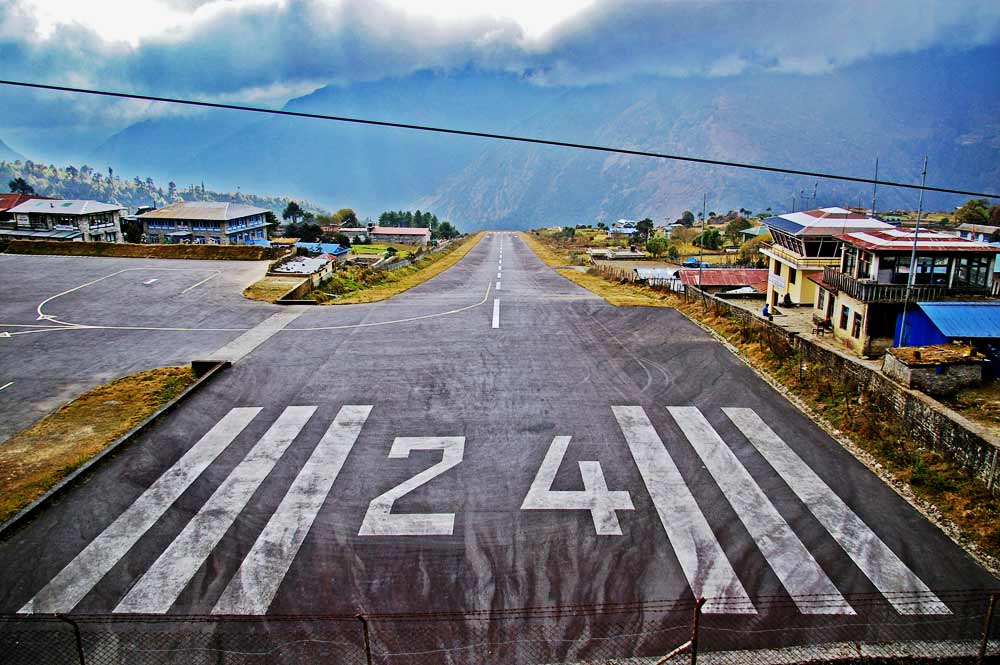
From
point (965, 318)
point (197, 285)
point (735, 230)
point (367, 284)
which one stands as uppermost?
point (965, 318)

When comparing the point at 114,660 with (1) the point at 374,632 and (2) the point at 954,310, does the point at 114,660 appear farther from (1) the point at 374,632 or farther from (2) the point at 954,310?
(2) the point at 954,310

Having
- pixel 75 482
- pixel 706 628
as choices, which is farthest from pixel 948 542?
pixel 75 482

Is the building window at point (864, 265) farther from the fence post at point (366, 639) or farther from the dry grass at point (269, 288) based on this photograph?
the dry grass at point (269, 288)

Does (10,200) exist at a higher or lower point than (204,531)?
higher

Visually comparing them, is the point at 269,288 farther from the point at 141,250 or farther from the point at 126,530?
the point at 126,530

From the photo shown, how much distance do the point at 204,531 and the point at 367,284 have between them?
41680mm

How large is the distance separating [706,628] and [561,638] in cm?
282

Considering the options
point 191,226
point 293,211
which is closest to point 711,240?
point 191,226

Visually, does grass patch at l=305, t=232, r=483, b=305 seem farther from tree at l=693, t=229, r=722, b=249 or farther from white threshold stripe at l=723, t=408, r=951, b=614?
tree at l=693, t=229, r=722, b=249

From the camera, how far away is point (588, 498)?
17031mm

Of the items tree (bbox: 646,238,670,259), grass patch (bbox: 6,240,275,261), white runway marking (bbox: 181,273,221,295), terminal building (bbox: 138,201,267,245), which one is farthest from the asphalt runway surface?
terminal building (bbox: 138,201,267,245)

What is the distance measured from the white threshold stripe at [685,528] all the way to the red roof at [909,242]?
1968cm

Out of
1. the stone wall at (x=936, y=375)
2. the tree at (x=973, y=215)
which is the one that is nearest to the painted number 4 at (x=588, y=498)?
the stone wall at (x=936, y=375)

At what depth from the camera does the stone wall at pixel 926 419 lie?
675 inches
